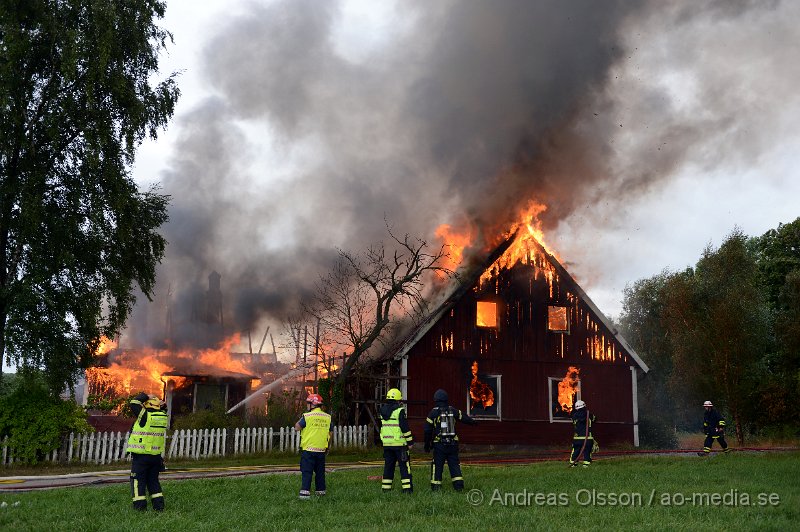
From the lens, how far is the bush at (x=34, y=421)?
19.0 m

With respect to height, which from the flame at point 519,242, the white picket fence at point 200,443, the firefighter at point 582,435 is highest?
the flame at point 519,242

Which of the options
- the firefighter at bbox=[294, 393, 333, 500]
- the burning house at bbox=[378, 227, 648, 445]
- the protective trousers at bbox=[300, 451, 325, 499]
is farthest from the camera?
the burning house at bbox=[378, 227, 648, 445]

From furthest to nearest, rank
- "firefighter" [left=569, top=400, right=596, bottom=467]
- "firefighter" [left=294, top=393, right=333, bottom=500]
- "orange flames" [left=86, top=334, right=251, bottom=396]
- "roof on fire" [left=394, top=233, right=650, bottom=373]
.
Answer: "orange flames" [left=86, top=334, right=251, bottom=396] < "roof on fire" [left=394, top=233, right=650, bottom=373] < "firefighter" [left=569, top=400, right=596, bottom=467] < "firefighter" [left=294, top=393, right=333, bottom=500]

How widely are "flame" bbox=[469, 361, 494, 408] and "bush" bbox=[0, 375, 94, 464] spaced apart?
43.8 ft

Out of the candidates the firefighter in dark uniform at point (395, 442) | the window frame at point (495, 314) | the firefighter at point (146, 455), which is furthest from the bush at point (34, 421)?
the window frame at point (495, 314)

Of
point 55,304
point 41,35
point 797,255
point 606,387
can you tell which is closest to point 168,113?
point 41,35

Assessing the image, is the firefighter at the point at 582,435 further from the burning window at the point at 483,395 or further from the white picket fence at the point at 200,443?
the burning window at the point at 483,395

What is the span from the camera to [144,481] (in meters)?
10.4

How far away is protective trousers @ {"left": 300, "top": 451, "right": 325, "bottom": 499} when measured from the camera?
1091 centimetres

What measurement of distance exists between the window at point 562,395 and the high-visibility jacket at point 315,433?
16.5 meters

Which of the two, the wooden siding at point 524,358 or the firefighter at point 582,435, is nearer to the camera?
the firefighter at point 582,435

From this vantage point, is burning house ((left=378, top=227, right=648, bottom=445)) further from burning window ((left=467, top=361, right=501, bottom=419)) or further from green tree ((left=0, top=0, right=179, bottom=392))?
green tree ((left=0, top=0, right=179, bottom=392))

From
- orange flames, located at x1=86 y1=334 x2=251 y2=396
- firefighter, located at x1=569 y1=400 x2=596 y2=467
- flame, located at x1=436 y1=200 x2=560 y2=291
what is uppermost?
flame, located at x1=436 y1=200 x2=560 y2=291

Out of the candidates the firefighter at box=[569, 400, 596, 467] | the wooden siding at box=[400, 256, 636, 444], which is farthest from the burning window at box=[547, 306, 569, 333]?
the firefighter at box=[569, 400, 596, 467]
